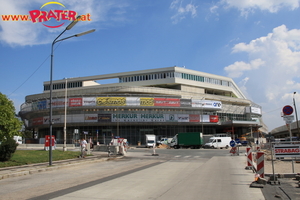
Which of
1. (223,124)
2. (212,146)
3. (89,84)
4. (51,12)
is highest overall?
(89,84)

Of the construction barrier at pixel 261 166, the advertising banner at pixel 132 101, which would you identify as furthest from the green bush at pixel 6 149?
the advertising banner at pixel 132 101

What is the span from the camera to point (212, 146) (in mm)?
50125

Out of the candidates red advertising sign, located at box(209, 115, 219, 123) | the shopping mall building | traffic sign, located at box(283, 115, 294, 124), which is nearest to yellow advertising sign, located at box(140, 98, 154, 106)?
the shopping mall building

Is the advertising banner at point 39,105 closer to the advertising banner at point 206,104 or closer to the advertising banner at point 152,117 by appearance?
the advertising banner at point 152,117

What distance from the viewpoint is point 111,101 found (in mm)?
61781

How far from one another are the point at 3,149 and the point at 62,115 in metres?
45.3

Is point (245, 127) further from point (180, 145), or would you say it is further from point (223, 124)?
→ point (180, 145)

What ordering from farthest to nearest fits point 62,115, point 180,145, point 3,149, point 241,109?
point 241,109
point 62,115
point 180,145
point 3,149

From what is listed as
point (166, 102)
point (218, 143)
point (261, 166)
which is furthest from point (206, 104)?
point (261, 166)

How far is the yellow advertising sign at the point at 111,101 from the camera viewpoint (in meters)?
61.4

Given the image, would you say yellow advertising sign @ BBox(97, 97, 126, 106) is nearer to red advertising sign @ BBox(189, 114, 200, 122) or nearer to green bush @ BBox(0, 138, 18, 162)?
red advertising sign @ BBox(189, 114, 200, 122)

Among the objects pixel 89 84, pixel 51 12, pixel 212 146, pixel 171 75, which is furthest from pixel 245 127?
pixel 51 12

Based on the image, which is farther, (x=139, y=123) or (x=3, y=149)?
(x=139, y=123)

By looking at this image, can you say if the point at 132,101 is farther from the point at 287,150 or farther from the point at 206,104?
the point at 287,150
